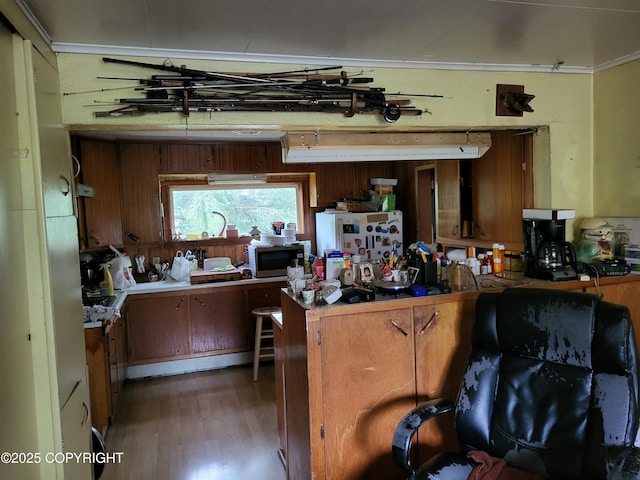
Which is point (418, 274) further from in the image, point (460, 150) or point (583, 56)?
point (583, 56)

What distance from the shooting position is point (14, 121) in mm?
1550

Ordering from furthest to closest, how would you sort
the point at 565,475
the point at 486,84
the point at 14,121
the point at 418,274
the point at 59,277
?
the point at 486,84
the point at 418,274
the point at 59,277
the point at 565,475
the point at 14,121

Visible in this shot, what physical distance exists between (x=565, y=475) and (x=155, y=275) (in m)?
3.89

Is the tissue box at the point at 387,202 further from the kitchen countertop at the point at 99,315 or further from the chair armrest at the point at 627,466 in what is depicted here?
the chair armrest at the point at 627,466

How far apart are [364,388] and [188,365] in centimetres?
275

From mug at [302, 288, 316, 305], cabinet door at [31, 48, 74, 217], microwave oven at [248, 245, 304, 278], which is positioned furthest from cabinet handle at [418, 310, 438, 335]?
microwave oven at [248, 245, 304, 278]

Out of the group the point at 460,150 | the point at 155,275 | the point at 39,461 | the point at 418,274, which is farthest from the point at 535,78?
the point at 155,275

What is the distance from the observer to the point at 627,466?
1.39 metres

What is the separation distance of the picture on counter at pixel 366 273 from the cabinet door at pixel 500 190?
1.11 metres

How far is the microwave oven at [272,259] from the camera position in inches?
182

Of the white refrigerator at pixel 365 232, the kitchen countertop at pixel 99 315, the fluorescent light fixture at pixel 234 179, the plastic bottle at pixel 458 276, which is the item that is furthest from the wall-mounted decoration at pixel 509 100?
the fluorescent light fixture at pixel 234 179

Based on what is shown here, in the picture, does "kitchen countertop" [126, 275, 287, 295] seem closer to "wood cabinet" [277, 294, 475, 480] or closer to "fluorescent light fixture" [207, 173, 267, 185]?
"fluorescent light fixture" [207, 173, 267, 185]

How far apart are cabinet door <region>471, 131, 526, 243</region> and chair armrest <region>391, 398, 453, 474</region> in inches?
61.6

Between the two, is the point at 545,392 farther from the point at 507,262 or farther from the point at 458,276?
the point at 507,262
